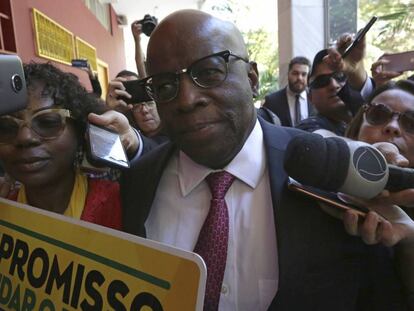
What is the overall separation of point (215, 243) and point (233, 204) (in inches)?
4.7

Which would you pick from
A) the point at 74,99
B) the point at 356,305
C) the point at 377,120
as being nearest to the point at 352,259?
the point at 356,305

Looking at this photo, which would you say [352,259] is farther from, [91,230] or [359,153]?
[91,230]

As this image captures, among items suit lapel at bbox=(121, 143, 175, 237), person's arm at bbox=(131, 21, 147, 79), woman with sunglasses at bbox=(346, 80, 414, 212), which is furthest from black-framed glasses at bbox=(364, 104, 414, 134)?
person's arm at bbox=(131, 21, 147, 79)

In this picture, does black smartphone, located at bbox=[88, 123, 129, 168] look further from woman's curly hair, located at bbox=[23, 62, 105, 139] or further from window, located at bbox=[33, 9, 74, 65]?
window, located at bbox=[33, 9, 74, 65]

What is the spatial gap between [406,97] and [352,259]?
53 cm

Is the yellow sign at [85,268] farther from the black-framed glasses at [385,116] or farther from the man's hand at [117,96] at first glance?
the man's hand at [117,96]

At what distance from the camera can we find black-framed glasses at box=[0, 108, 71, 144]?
1.12 meters

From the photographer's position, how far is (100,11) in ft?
33.2

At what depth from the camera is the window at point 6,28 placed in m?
3.46

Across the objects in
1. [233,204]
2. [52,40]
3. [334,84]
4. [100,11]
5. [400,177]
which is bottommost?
[233,204]

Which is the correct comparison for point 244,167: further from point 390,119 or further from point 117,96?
point 117,96

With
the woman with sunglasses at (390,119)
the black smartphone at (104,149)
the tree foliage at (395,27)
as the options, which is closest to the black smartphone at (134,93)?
the black smartphone at (104,149)

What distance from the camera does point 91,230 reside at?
764mm

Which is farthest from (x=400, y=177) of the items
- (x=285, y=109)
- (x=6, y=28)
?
(x=6, y=28)
